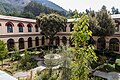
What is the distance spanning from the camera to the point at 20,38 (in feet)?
88.8

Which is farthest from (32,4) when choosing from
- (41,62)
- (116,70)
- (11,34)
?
(116,70)

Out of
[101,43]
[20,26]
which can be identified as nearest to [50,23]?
[20,26]

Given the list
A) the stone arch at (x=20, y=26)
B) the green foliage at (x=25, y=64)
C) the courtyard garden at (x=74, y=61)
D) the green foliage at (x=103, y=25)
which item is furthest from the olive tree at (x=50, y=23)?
the green foliage at (x=25, y=64)

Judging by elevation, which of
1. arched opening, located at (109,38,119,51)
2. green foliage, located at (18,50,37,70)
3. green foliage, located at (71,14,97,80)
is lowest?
green foliage, located at (18,50,37,70)

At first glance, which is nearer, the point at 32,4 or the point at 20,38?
the point at 20,38

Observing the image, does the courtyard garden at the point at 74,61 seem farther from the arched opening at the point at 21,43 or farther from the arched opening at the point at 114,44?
the arched opening at the point at 21,43

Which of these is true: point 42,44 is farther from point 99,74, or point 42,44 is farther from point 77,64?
point 77,64

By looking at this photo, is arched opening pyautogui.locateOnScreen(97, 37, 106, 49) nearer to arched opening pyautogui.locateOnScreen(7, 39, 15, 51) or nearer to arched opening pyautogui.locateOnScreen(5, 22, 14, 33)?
arched opening pyautogui.locateOnScreen(7, 39, 15, 51)

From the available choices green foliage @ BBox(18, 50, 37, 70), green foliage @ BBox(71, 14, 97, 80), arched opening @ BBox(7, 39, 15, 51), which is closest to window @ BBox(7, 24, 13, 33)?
arched opening @ BBox(7, 39, 15, 51)

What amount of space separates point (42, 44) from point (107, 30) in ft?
46.3

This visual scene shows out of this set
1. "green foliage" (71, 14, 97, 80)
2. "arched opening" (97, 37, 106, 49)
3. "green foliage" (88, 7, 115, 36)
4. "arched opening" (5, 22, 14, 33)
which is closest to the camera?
"green foliage" (71, 14, 97, 80)

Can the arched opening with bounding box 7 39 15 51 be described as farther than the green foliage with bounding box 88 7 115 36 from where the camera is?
Yes

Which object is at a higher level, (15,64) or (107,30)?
(107,30)

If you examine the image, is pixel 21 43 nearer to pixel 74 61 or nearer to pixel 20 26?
pixel 20 26
